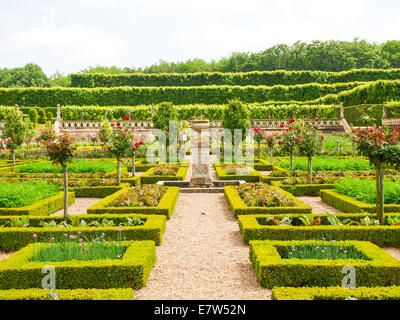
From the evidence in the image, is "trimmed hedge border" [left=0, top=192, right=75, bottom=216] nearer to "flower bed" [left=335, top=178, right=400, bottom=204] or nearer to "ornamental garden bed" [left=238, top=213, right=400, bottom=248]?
"ornamental garden bed" [left=238, top=213, right=400, bottom=248]

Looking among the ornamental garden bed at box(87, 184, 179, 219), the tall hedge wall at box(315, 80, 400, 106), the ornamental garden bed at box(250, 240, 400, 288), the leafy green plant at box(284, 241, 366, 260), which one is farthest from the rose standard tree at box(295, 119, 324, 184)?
the tall hedge wall at box(315, 80, 400, 106)

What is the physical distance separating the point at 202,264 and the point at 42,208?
4399 millimetres

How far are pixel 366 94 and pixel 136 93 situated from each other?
944 inches

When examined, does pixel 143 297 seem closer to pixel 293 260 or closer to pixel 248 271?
pixel 248 271

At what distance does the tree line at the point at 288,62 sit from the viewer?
52.2 m

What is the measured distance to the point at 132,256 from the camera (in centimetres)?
454

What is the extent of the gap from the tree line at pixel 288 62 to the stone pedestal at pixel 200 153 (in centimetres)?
4784

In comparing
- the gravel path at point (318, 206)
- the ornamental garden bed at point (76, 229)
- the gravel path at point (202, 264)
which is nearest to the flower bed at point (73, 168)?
the gravel path at point (202, 264)

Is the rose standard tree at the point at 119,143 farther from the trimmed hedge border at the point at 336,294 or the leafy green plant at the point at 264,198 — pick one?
the trimmed hedge border at the point at 336,294

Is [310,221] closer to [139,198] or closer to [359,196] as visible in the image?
[359,196]

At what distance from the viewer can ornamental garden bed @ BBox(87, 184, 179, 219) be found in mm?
7298

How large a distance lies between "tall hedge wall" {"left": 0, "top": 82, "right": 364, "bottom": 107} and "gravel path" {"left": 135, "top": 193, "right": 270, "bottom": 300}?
33.0 meters

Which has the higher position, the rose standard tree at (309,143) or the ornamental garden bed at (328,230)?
the rose standard tree at (309,143)

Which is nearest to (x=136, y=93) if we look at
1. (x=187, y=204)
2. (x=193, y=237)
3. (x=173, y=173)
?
(x=173, y=173)
